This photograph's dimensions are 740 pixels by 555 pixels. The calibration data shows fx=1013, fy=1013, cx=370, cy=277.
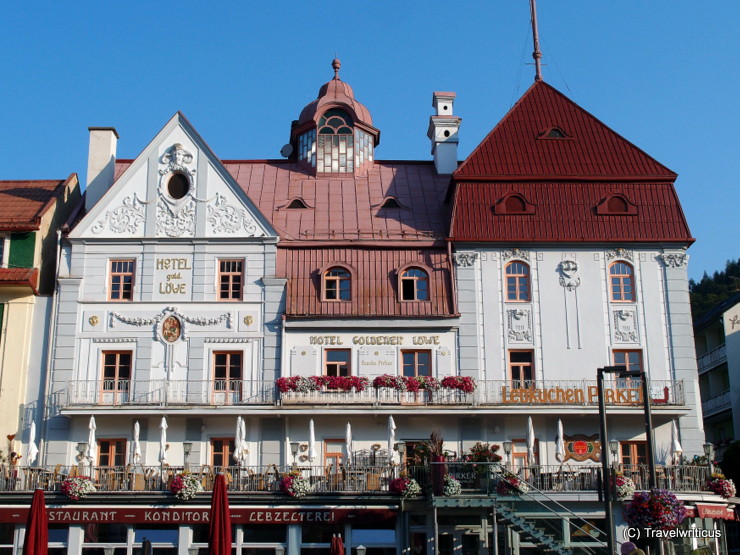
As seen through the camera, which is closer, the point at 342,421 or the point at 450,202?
the point at 342,421

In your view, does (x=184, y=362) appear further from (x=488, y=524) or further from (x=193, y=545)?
(x=488, y=524)

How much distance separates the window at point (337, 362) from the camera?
39.9m

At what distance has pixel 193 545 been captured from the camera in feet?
119

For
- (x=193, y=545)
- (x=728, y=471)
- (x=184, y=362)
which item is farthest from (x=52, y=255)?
(x=728, y=471)

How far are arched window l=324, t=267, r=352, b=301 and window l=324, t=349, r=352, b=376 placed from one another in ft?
7.10

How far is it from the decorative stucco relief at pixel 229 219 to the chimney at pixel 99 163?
18.7 ft

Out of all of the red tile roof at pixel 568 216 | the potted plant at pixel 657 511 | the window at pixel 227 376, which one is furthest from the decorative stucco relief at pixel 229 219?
the potted plant at pixel 657 511

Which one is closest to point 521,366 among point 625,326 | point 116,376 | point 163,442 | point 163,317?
point 625,326

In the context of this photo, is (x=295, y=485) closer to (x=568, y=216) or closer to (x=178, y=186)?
(x=178, y=186)

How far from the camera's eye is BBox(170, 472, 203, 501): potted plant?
3603cm

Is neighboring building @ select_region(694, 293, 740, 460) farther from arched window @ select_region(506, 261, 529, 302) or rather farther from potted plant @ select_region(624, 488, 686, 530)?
potted plant @ select_region(624, 488, 686, 530)

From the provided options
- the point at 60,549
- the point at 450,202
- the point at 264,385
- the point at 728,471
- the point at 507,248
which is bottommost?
the point at 60,549

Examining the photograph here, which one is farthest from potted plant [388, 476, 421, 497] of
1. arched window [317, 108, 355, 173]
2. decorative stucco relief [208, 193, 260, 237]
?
arched window [317, 108, 355, 173]

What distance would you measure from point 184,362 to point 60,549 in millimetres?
8246
